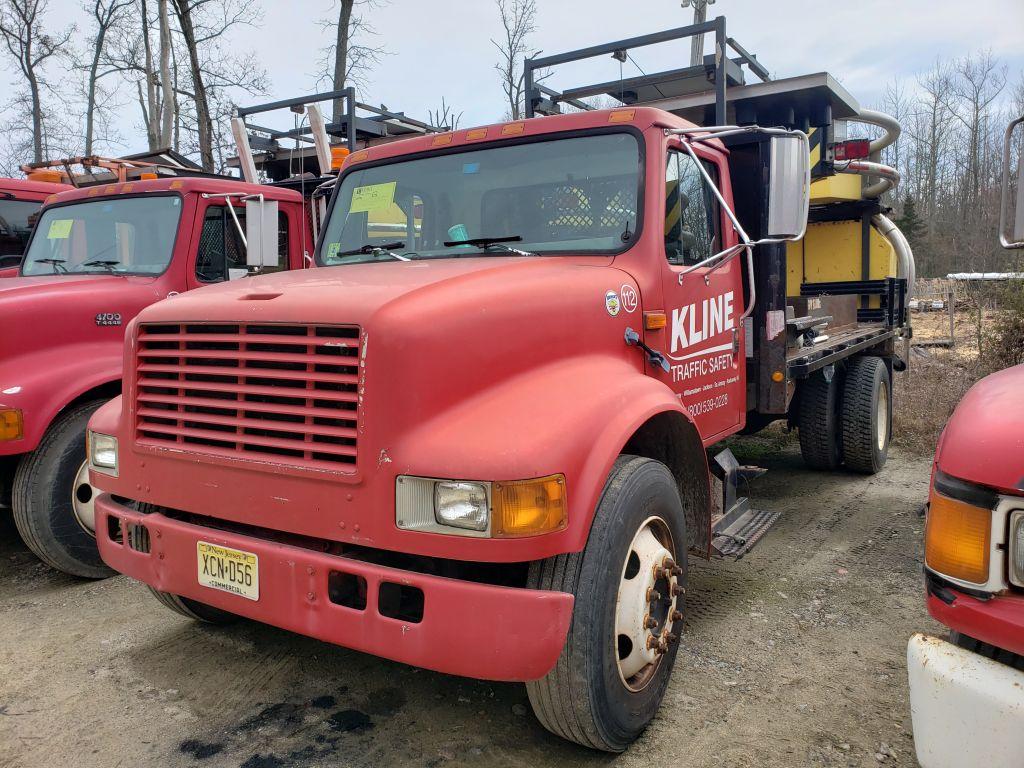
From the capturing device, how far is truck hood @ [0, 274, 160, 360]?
4.40 meters

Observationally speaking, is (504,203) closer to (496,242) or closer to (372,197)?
(496,242)

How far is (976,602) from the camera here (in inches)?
73.0

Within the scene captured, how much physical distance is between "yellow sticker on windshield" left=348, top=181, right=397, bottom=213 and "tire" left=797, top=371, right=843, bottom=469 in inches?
154

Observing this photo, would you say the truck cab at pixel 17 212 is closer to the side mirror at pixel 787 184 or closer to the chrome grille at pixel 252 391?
the chrome grille at pixel 252 391

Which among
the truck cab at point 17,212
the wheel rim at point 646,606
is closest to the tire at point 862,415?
the wheel rim at point 646,606

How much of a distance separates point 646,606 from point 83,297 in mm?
3882

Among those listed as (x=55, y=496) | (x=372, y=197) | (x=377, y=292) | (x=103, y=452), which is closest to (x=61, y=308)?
(x=55, y=496)

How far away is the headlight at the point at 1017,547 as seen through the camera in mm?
1813

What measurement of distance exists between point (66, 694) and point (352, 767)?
1.42 meters

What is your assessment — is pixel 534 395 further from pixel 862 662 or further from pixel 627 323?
pixel 862 662

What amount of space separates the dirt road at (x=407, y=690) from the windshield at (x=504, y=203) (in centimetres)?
189

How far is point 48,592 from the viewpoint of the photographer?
4.46 m

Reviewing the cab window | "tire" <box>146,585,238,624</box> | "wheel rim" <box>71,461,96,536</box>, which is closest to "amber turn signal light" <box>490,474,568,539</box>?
"tire" <box>146,585,238,624</box>

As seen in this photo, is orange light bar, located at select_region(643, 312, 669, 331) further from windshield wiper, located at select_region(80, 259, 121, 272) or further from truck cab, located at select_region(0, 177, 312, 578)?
windshield wiper, located at select_region(80, 259, 121, 272)
